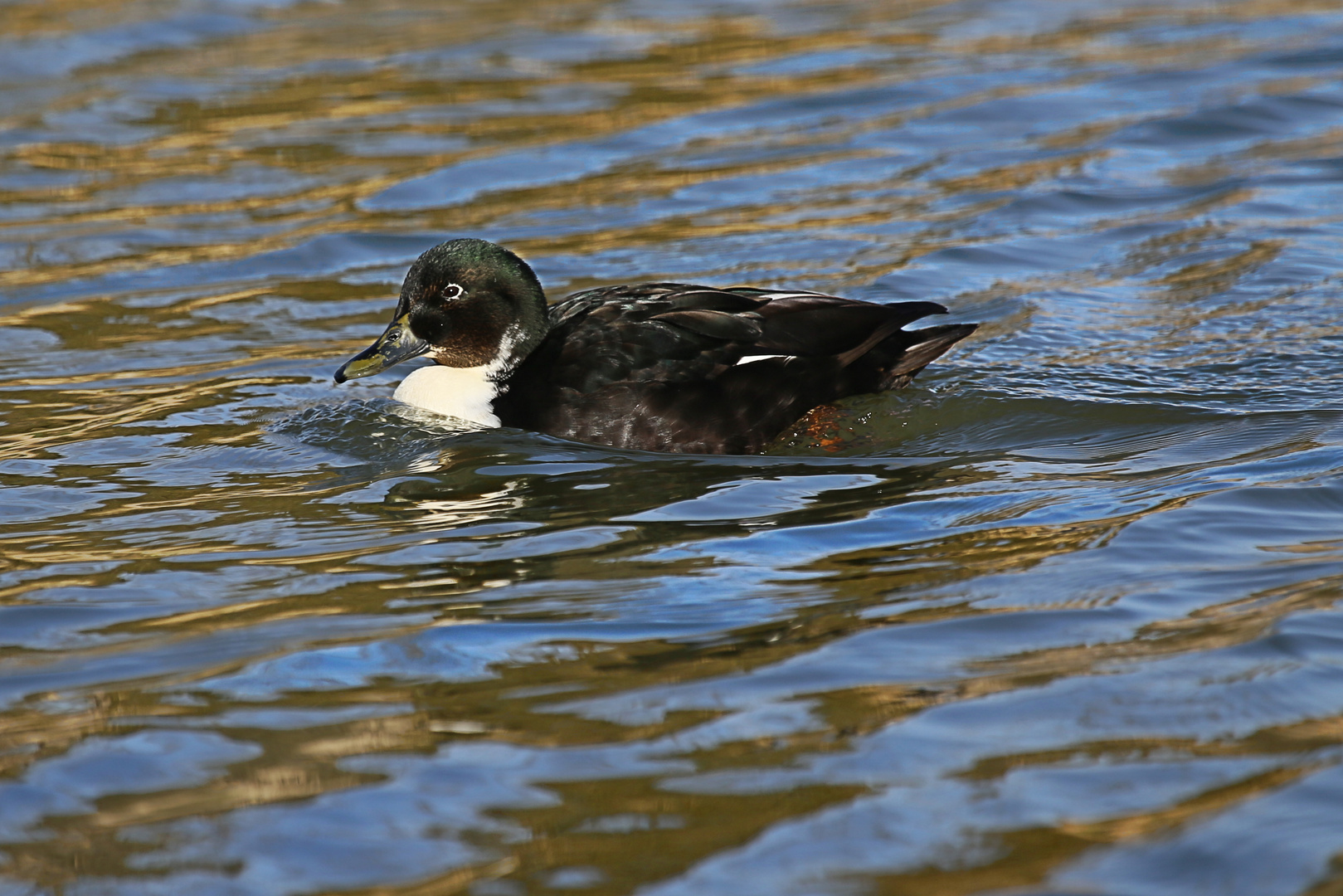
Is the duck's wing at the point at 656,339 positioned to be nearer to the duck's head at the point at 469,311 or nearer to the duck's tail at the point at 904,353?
the duck's head at the point at 469,311

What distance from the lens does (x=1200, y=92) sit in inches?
496

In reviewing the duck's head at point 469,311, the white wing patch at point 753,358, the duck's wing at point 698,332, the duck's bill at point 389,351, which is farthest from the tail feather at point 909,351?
Result: the duck's bill at point 389,351

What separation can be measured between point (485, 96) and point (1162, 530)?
9.22m

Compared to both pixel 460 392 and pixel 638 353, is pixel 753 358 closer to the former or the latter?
pixel 638 353

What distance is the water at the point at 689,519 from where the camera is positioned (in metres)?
3.79

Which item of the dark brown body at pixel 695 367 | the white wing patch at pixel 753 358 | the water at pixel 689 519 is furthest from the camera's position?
the white wing patch at pixel 753 358

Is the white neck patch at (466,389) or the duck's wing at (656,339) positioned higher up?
the duck's wing at (656,339)

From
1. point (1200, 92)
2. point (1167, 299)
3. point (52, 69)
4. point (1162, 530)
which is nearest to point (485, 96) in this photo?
point (52, 69)

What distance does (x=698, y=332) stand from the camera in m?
6.88

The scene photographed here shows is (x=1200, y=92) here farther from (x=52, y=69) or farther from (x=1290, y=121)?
(x=52, y=69)

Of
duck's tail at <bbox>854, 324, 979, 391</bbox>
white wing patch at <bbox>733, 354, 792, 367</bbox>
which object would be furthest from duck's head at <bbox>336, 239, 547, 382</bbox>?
duck's tail at <bbox>854, 324, 979, 391</bbox>

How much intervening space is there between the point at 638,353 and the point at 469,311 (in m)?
0.96

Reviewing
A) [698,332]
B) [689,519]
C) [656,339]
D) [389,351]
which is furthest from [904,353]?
[389,351]

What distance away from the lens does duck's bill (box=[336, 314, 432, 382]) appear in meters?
7.26
